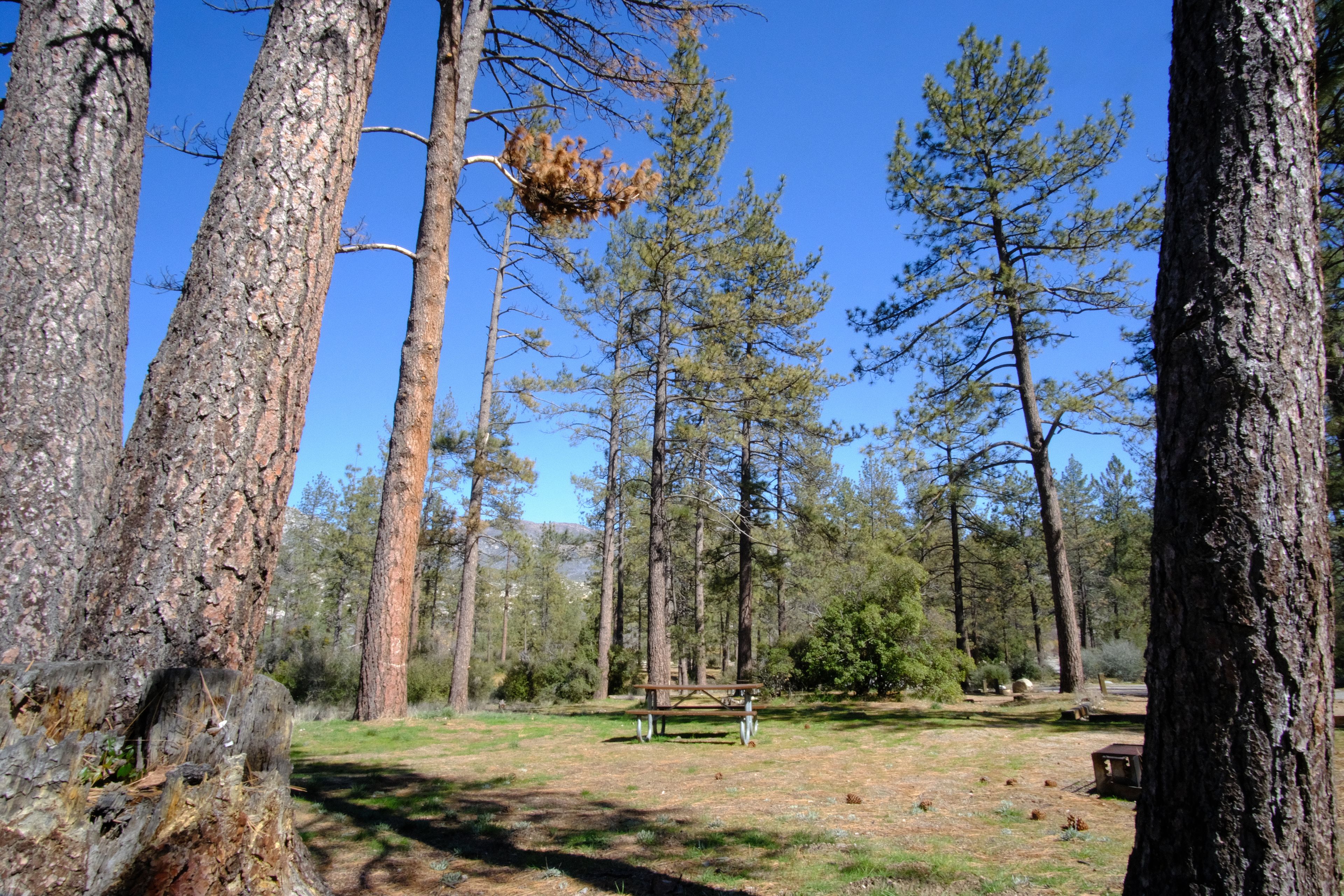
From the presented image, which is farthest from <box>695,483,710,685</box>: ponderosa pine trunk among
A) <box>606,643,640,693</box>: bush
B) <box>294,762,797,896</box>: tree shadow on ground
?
<box>294,762,797,896</box>: tree shadow on ground

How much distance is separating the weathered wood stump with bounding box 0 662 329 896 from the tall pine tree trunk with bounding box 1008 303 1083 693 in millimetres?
13032

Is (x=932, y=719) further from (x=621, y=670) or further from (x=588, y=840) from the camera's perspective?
(x=621, y=670)

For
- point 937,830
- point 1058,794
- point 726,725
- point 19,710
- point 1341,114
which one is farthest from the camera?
point 726,725

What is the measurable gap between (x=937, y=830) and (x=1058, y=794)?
5.46 feet

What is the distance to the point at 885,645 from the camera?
1471 cm

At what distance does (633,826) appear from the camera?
164 inches

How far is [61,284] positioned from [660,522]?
12102 mm

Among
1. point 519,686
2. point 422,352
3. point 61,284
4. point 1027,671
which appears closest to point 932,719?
point 422,352

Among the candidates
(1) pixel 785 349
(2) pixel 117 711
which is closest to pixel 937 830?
(2) pixel 117 711

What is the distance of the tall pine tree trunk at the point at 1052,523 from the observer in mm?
→ 12367

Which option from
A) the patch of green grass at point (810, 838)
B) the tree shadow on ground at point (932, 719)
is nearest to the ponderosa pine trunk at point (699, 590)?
the tree shadow on ground at point (932, 719)

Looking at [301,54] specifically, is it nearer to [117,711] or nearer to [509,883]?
[117,711]

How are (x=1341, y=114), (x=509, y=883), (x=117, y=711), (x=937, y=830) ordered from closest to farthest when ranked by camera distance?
(x=117, y=711)
(x=509, y=883)
(x=937, y=830)
(x=1341, y=114)

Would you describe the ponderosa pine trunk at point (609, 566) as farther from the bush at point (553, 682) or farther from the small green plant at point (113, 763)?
the small green plant at point (113, 763)
